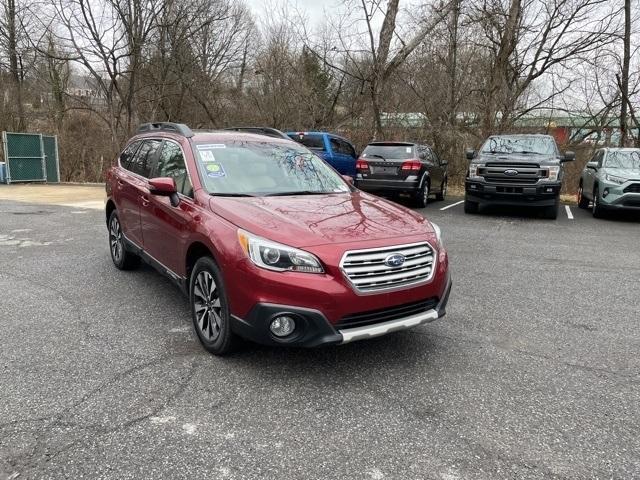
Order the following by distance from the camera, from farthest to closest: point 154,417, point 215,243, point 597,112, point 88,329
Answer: point 597,112, point 88,329, point 215,243, point 154,417

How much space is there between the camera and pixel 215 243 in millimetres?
3498

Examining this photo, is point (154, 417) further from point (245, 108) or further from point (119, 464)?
point (245, 108)

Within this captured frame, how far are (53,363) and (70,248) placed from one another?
437cm

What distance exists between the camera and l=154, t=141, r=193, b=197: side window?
4258 mm

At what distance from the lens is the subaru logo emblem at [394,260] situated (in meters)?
3.32

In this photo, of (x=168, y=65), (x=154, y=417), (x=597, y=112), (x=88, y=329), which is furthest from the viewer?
(x=168, y=65)

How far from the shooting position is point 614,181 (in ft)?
36.3

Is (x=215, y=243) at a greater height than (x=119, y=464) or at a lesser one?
greater

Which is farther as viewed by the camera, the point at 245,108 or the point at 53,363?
the point at 245,108

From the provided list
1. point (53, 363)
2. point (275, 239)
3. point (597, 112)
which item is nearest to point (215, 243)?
point (275, 239)

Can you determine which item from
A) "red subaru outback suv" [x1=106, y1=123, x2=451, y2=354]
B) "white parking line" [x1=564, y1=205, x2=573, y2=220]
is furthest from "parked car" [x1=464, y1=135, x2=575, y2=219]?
"red subaru outback suv" [x1=106, y1=123, x2=451, y2=354]

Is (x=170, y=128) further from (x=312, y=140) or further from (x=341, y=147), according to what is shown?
(x=341, y=147)

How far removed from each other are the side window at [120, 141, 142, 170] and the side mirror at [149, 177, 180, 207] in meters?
1.85

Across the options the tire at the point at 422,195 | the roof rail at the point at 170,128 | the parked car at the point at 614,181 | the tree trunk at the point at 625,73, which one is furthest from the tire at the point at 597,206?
the roof rail at the point at 170,128
